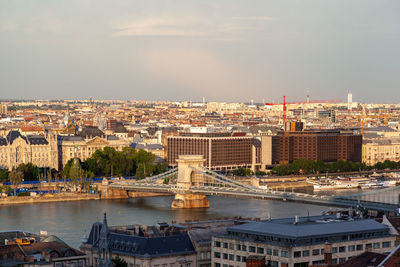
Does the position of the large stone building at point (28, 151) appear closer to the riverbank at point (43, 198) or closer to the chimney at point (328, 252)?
the riverbank at point (43, 198)

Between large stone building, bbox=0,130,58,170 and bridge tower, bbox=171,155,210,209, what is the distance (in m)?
11.5

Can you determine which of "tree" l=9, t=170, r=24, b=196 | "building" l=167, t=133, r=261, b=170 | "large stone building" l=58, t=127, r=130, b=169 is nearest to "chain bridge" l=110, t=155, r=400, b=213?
"tree" l=9, t=170, r=24, b=196

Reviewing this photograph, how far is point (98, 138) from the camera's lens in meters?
54.0

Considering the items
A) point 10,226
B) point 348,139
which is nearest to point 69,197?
point 10,226

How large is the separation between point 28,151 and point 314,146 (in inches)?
703

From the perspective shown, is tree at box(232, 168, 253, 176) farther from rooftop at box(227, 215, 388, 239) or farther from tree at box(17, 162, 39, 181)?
rooftop at box(227, 215, 388, 239)

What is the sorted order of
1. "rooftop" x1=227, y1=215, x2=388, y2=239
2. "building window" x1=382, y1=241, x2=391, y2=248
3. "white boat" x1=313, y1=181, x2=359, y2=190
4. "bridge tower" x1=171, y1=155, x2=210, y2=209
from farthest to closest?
1. "white boat" x1=313, y1=181, x2=359, y2=190
2. "bridge tower" x1=171, y1=155, x2=210, y2=209
3. "building window" x1=382, y1=241, x2=391, y2=248
4. "rooftop" x1=227, y1=215, x2=388, y2=239

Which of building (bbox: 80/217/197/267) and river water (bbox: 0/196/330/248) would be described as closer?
building (bbox: 80/217/197/267)

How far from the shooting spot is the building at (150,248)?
1742cm

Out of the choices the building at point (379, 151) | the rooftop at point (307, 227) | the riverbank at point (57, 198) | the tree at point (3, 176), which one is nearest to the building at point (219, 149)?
the building at point (379, 151)

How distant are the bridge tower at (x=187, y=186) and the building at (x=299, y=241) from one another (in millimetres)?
19371

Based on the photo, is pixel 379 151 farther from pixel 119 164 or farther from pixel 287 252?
pixel 287 252

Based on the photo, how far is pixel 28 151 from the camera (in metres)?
49.3

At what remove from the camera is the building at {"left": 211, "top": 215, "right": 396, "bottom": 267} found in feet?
53.6
